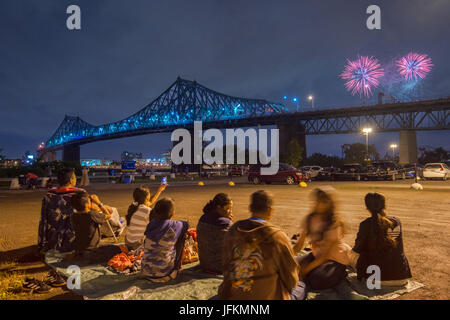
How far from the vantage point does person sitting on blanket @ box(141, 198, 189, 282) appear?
4.40 m

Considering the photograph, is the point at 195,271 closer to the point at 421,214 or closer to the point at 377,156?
the point at 421,214

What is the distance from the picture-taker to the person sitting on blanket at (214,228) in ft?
14.7

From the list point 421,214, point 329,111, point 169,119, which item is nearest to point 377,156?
point 329,111

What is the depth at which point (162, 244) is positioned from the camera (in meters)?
4.39

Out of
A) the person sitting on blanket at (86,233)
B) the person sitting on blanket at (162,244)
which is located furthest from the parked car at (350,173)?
the person sitting on blanket at (162,244)

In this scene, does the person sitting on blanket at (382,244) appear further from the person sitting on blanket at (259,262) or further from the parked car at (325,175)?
the parked car at (325,175)

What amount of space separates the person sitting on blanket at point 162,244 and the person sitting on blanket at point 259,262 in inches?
62.7

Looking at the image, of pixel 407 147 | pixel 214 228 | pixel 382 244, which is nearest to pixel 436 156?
pixel 407 147

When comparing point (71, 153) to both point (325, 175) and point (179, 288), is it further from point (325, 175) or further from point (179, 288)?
point (179, 288)

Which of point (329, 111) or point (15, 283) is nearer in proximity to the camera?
point (15, 283)

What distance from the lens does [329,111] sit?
77.6 m

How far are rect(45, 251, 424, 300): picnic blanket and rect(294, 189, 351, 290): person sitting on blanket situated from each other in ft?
0.60

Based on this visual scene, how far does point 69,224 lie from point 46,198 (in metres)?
0.64

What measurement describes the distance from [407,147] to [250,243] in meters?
67.7
